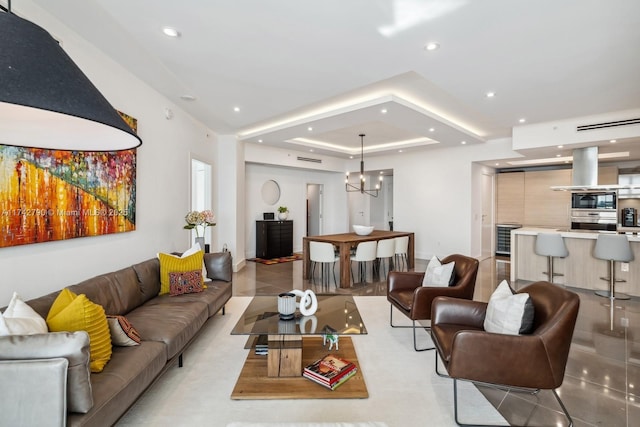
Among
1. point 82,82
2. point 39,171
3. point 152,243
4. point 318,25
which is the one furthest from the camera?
point 152,243

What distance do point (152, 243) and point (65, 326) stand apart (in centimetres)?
227

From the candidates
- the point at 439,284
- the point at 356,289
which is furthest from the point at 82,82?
the point at 356,289

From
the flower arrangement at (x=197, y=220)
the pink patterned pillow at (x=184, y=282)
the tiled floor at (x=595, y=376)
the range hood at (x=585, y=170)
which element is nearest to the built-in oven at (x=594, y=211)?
the range hood at (x=585, y=170)

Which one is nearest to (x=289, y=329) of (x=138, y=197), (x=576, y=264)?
(x=138, y=197)

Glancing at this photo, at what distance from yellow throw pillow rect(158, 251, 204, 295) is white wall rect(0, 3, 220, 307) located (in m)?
0.44

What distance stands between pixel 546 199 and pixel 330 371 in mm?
8006

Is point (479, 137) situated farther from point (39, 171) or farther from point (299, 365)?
point (39, 171)

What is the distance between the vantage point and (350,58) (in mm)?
2982

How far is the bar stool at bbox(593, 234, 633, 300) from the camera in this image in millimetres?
4473

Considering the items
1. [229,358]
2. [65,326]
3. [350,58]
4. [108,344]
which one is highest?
[350,58]

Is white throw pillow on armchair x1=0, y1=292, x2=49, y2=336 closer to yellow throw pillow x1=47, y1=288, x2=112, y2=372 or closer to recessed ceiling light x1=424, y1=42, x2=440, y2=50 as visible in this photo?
yellow throw pillow x1=47, y1=288, x2=112, y2=372

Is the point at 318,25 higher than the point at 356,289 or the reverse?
higher

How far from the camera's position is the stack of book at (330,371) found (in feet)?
Answer: 7.39

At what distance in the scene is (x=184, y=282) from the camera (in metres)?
3.27
